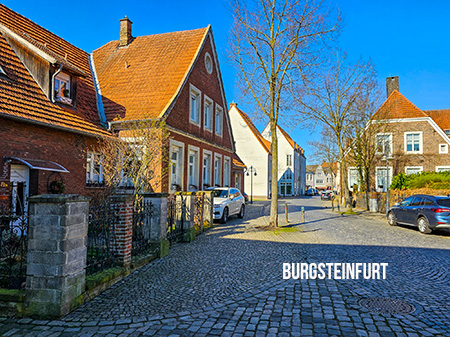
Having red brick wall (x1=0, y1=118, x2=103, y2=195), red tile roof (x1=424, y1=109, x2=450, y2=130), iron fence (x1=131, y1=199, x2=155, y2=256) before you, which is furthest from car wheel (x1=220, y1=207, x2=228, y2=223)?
red tile roof (x1=424, y1=109, x2=450, y2=130)

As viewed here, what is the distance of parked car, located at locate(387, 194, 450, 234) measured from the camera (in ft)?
42.1

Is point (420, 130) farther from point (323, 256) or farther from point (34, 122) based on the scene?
point (34, 122)

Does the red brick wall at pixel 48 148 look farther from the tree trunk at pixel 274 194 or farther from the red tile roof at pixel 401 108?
the red tile roof at pixel 401 108

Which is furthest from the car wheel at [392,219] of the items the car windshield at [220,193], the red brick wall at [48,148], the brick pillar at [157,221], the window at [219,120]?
the red brick wall at [48,148]

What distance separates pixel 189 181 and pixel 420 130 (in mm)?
22632

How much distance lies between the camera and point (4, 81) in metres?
11.1

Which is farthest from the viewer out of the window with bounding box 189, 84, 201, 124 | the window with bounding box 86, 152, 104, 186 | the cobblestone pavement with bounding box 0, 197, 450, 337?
the window with bounding box 189, 84, 201, 124

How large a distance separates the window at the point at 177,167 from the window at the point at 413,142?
22.7 m

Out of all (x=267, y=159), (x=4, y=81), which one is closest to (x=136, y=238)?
(x=4, y=81)

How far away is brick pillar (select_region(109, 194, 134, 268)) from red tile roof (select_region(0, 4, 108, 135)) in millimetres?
5333

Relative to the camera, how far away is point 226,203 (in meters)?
16.4

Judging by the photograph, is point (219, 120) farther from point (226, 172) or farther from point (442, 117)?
point (442, 117)

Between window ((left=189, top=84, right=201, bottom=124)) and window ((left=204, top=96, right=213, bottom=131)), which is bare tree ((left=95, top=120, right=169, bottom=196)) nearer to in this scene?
window ((left=189, top=84, right=201, bottom=124))

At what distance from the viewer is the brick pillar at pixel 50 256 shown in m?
4.81
